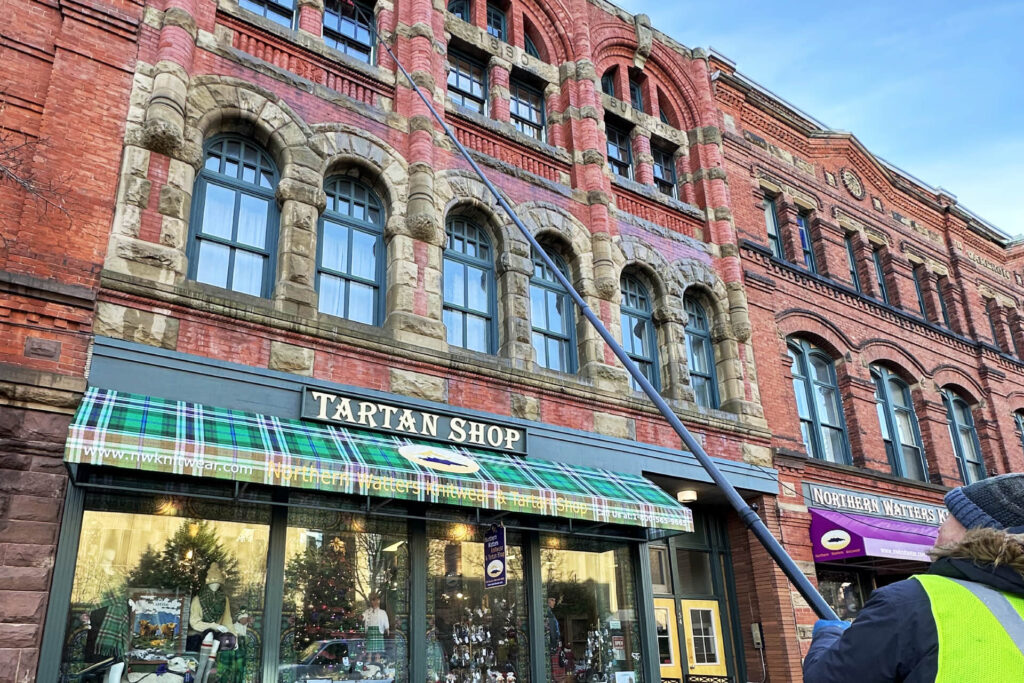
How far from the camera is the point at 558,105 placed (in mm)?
15242

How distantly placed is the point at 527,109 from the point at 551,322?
4.76m

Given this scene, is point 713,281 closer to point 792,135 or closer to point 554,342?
point 554,342

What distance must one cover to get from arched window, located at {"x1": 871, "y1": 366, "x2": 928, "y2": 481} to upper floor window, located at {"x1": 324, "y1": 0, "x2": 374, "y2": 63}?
13.9 metres

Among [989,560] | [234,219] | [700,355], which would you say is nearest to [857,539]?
[700,355]

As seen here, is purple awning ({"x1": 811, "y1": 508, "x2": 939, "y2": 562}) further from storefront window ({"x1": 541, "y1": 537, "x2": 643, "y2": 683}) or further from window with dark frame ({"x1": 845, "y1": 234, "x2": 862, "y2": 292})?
window with dark frame ({"x1": 845, "y1": 234, "x2": 862, "y2": 292})

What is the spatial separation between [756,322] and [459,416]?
27.1ft

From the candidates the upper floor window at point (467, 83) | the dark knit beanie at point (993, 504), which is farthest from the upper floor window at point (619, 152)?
the dark knit beanie at point (993, 504)

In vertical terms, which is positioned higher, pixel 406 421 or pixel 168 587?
pixel 406 421

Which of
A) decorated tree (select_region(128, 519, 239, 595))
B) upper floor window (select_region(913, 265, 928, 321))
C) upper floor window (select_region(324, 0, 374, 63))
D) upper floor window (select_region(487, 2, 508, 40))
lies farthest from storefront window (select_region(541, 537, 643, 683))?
upper floor window (select_region(913, 265, 928, 321))

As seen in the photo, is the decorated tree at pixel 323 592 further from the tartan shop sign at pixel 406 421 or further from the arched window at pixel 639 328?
the arched window at pixel 639 328

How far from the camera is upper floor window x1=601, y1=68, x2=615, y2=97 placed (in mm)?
16750

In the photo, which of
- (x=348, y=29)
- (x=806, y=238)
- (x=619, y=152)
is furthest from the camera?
(x=806, y=238)

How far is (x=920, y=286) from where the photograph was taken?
21.9m

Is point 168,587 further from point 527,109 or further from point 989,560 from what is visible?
point 527,109
